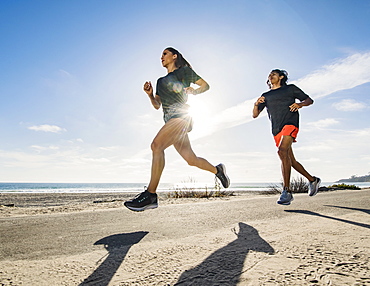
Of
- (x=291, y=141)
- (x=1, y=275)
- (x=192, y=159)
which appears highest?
(x=291, y=141)

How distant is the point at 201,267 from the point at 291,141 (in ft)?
12.0

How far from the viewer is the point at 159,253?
5.10ft

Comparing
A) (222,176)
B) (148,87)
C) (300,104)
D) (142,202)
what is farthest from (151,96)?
(300,104)

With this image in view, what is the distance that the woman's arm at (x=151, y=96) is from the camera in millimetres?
3422

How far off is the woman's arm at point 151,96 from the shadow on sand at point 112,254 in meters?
1.76

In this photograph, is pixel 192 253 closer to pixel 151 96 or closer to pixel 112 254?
pixel 112 254

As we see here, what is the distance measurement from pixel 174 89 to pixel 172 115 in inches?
14.0

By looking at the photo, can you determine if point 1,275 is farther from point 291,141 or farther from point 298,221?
point 291,141

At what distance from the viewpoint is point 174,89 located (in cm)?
358

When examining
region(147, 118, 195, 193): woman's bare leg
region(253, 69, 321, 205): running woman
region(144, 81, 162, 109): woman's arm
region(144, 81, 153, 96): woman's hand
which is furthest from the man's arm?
region(144, 81, 153, 96): woman's hand

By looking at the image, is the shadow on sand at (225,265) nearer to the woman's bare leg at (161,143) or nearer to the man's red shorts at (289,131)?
the woman's bare leg at (161,143)

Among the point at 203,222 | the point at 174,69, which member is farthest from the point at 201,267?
the point at 174,69

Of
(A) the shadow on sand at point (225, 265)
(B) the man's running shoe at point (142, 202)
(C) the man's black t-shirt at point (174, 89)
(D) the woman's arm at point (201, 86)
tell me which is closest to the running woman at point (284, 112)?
(D) the woman's arm at point (201, 86)

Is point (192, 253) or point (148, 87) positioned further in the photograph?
point (148, 87)
